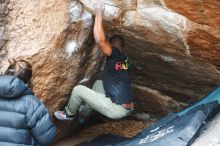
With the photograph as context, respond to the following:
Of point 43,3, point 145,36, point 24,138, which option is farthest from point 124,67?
point 24,138

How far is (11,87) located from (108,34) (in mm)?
1938

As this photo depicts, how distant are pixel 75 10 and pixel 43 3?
413 mm

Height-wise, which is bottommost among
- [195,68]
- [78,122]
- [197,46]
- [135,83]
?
[78,122]

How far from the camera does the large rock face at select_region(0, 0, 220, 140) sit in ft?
16.3

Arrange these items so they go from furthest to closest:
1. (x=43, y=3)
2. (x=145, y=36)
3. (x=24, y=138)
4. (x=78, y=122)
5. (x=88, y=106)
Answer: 1. (x=78, y=122)
2. (x=88, y=106)
3. (x=145, y=36)
4. (x=43, y=3)
5. (x=24, y=138)

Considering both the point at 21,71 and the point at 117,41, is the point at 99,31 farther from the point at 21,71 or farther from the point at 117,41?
the point at 21,71

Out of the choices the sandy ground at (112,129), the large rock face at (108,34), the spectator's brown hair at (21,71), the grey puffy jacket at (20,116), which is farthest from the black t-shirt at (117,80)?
the grey puffy jacket at (20,116)

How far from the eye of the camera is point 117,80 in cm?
557

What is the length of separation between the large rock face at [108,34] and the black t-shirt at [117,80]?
355 millimetres

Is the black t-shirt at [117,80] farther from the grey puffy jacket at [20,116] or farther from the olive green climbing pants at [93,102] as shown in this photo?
the grey puffy jacket at [20,116]

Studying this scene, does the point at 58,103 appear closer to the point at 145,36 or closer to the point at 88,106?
the point at 88,106

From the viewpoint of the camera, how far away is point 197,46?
5289mm

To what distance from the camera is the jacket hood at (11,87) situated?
4152 millimetres

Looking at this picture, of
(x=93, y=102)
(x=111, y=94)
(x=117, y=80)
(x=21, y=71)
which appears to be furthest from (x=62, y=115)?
(x=21, y=71)
